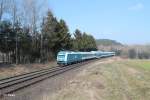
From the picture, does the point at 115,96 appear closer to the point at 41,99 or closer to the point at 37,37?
the point at 41,99

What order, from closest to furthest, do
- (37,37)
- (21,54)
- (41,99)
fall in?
1. (41,99)
2. (21,54)
3. (37,37)

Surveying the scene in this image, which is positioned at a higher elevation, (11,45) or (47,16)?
(47,16)

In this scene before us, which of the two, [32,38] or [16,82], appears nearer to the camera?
[16,82]

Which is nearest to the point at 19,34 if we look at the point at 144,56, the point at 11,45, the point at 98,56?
the point at 11,45

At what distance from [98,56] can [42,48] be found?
48507 mm

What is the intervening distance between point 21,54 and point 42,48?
9453mm

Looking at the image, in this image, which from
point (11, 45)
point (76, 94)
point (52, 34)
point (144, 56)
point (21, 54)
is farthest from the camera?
point (144, 56)

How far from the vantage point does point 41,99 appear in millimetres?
18656

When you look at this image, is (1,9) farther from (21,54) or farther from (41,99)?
(41,99)

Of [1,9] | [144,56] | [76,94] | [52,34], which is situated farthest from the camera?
[144,56]

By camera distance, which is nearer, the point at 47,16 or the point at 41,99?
the point at 41,99

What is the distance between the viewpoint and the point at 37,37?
7356cm

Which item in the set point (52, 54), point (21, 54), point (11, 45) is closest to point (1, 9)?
point (11, 45)

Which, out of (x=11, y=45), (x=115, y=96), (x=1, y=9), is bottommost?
(x=115, y=96)
